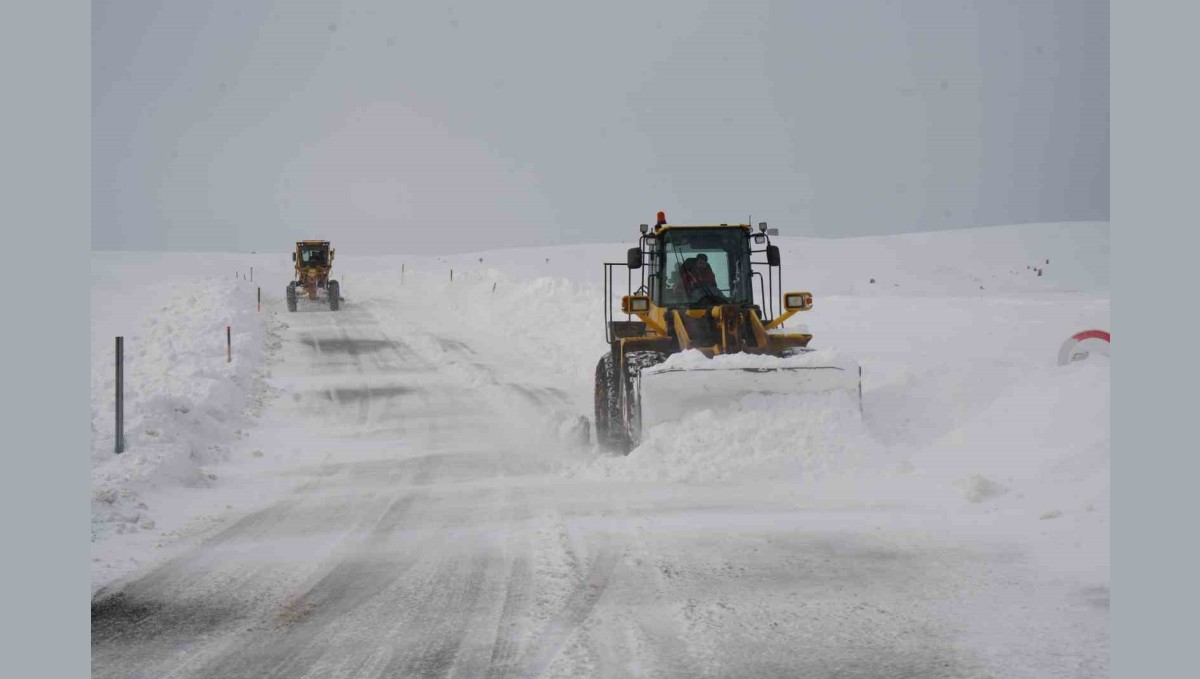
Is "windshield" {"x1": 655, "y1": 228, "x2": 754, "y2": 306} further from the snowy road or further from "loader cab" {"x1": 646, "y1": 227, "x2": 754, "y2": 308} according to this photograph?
the snowy road

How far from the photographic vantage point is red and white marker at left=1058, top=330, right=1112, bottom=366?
1132 centimetres

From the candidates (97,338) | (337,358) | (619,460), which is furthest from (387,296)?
(619,460)

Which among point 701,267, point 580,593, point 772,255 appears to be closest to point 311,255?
point 701,267

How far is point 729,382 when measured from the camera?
926 centimetres

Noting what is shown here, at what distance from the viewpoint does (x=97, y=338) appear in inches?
958

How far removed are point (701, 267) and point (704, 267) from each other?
37 millimetres

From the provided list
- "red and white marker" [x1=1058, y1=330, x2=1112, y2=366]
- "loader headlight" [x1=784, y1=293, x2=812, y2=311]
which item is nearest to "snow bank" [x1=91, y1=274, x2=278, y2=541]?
"loader headlight" [x1=784, y1=293, x2=812, y2=311]

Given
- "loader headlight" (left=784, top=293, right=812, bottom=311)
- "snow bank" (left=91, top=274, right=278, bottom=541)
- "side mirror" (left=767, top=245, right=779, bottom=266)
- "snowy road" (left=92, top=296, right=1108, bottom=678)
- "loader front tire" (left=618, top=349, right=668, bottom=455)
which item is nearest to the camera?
"snowy road" (left=92, top=296, right=1108, bottom=678)

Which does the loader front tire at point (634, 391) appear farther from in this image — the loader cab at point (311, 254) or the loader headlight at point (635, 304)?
the loader cab at point (311, 254)

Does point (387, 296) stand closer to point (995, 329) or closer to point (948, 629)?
point (995, 329)

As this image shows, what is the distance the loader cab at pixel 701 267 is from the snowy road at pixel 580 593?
319 cm

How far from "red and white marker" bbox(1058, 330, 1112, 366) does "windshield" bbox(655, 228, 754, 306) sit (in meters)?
3.75

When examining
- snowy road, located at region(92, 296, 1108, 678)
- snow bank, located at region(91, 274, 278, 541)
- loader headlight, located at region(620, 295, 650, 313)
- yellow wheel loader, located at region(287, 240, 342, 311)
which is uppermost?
yellow wheel loader, located at region(287, 240, 342, 311)

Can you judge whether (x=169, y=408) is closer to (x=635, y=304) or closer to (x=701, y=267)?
(x=635, y=304)
